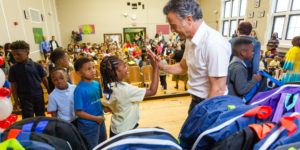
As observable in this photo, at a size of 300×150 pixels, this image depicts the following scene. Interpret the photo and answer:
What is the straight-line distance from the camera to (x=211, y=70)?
3.74 ft

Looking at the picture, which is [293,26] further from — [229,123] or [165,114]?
[229,123]

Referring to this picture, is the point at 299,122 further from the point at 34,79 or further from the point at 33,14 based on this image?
the point at 33,14

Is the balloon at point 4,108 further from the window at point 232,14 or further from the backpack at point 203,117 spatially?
the window at point 232,14

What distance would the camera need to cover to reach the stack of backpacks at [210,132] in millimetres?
524

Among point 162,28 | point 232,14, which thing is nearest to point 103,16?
point 162,28

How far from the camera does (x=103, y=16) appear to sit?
48.2ft

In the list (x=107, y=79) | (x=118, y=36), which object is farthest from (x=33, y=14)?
(x=107, y=79)

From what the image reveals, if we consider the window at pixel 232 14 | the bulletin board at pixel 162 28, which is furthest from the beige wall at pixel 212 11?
the bulletin board at pixel 162 28

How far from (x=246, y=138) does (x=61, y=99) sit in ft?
5.60

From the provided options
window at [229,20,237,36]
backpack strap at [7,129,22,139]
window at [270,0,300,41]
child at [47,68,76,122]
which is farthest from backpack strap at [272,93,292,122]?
window at [229,20,237,36]

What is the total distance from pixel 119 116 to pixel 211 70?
84cm

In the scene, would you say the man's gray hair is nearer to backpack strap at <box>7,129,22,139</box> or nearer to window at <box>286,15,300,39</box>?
backpack strap at <box>7,129,22,139</box>

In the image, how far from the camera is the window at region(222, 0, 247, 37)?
10.4 metres

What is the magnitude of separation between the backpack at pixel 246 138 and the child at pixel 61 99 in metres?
1.61
